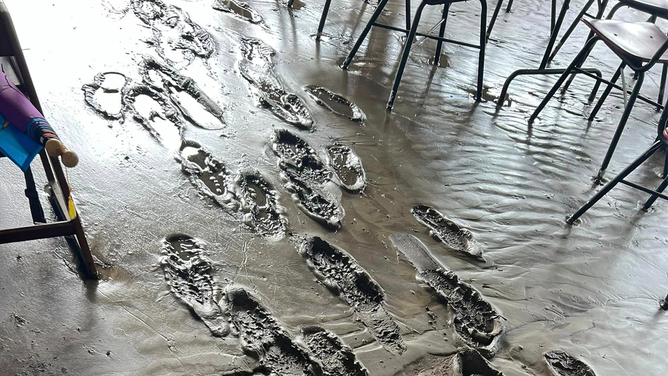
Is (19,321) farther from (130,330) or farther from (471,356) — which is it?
(471,356)

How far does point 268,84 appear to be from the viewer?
3.06m

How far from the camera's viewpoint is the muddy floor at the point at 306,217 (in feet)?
5.68

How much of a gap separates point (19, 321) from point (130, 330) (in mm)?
328

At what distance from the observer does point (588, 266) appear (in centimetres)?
237

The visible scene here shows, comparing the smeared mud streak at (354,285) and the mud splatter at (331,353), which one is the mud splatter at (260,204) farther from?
the mud splatter at (331,353)

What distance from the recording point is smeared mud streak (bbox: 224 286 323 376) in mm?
1670

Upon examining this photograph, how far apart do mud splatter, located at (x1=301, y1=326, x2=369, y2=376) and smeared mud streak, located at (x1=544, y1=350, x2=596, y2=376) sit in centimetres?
70

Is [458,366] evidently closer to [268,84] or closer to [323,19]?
[268,84]

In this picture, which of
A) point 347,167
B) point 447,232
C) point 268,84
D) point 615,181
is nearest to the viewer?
point 447,232

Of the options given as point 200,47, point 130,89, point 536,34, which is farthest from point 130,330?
point 536,34

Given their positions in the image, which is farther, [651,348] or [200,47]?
[200,47]

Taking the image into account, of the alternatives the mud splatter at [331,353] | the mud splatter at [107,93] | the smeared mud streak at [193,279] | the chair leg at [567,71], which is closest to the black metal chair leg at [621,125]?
the chair leg at [567,71]

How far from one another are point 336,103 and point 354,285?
1.38 meters

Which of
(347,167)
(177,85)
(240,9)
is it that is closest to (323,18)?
(240,9)
